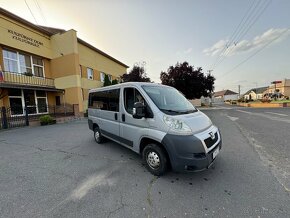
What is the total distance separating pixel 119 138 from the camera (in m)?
4.64

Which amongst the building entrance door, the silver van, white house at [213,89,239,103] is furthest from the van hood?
white house at [213,89,239,103]

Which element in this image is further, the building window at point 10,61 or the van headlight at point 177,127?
the building window at point 10,61

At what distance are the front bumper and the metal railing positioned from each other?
15.3 meters

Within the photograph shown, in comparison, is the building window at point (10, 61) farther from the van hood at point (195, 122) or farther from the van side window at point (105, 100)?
the van hood at point (195, 122)

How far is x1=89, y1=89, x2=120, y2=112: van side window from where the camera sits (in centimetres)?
467

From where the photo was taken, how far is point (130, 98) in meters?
4.16

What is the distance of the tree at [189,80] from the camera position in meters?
24.5

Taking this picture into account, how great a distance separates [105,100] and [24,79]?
13.5 metres

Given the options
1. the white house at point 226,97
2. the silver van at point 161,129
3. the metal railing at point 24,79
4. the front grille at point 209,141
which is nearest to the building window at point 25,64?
the metal railing at point 24,79

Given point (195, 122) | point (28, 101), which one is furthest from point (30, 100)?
point (195, 122)

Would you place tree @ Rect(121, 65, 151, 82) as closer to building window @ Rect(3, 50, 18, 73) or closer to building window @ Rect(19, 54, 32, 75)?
building window @ Rect(19, 54, 32, 75)

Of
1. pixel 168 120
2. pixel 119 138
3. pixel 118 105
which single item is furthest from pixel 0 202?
pixel 168 120

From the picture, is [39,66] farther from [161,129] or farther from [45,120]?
[161,129]

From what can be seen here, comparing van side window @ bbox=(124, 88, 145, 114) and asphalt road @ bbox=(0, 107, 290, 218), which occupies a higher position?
van side window @ bbox=(124, 88, 145, 114)
